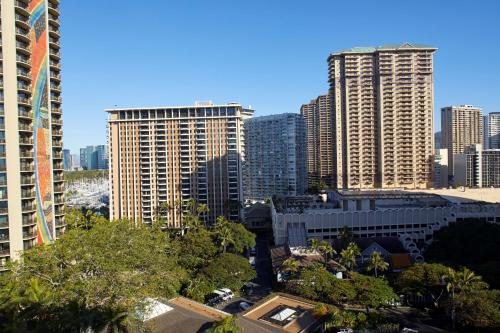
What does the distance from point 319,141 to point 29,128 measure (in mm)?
114556

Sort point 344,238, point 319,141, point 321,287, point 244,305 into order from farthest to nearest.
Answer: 1. point 319,141
2. point 344,238
3. point 244,305
4. point 321,287

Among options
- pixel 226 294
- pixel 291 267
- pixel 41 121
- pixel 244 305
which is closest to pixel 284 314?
pixel 244 305

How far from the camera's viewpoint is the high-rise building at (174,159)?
9712 cm

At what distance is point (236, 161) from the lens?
317 ft

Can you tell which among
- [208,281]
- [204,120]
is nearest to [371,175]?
[204,120]

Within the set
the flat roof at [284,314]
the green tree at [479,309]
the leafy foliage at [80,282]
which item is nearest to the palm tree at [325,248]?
the flat roof at [284,314]

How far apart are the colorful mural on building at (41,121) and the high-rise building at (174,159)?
47355 millimetres

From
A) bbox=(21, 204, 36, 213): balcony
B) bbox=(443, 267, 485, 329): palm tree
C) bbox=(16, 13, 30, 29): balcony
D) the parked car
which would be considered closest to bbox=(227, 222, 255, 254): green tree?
the parked car

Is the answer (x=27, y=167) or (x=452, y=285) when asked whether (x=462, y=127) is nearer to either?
(x=452, y=285)

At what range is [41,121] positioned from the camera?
48344mm

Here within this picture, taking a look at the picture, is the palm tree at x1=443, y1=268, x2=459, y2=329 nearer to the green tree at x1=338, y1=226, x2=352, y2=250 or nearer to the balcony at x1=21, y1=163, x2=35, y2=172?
the green tree at x1=338, y1=226, x2=352, y2=250

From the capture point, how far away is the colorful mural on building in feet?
154

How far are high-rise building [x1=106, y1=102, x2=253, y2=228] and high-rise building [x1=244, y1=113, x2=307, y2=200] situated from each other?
40819 millimetres

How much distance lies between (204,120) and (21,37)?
55199 millimetres
